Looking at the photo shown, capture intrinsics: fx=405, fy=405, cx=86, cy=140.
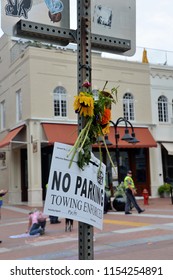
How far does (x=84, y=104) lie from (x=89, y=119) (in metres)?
0.12

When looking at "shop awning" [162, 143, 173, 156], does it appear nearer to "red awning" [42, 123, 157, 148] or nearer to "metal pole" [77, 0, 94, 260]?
"red awning" [42, 123, 157, 148]

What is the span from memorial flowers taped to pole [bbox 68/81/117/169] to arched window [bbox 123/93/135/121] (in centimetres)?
2278

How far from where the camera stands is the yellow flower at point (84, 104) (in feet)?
8.88

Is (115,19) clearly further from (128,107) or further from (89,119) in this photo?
(128,107)

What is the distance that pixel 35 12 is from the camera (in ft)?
9.41

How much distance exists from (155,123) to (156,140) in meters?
1.12

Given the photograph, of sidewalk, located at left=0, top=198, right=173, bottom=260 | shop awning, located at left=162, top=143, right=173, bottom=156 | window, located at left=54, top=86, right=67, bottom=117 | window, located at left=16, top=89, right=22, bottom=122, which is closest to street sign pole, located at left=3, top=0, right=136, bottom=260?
sidewalk, located at left=0, top=198, right=173, bottom=260

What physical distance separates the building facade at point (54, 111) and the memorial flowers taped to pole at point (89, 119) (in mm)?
18579

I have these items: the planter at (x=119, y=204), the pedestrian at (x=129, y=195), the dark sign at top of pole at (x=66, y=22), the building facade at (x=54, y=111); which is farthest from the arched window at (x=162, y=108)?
the dark sign at top of pole at (x=66, y=22)

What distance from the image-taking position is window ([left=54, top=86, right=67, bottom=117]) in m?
23.5

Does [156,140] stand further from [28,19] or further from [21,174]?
[28,19]

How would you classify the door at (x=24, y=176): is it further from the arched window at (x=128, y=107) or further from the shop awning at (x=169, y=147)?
the shop awning at (x=169, y=147)

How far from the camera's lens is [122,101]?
2548 cm
